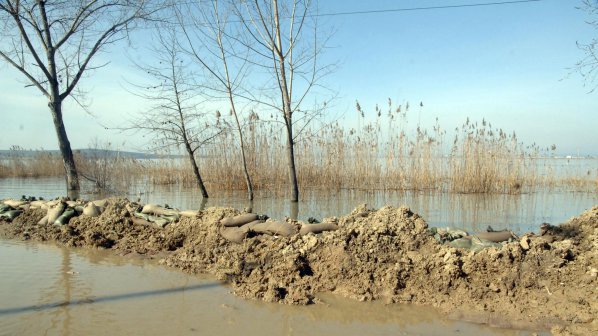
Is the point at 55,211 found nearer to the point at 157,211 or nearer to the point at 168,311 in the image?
the point at 157,211

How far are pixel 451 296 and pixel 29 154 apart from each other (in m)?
25.5

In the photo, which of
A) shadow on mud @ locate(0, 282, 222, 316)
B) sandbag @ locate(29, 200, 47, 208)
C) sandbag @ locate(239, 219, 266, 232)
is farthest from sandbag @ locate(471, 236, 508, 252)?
sandbag @ locate(29, 200, 47, 208)

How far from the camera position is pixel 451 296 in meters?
3.65

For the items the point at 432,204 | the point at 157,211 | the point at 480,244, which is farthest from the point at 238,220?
the point at 432,204

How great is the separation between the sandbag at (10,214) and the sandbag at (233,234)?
4.34m

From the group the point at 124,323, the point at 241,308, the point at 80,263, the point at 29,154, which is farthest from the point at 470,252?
the point at 29,154

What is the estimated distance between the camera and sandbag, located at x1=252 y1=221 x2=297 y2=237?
484 centimetres

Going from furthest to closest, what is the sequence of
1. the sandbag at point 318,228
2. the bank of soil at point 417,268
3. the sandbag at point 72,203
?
the sandbag at point 72,203, the sandbag at point 318,228, the bank of soil at point 417,268

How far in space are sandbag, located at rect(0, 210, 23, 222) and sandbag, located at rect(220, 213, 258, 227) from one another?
4.30m

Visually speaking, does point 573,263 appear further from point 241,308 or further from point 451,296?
point 241,308

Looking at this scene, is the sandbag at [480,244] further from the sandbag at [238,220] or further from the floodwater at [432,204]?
the floodwater at [432,204]

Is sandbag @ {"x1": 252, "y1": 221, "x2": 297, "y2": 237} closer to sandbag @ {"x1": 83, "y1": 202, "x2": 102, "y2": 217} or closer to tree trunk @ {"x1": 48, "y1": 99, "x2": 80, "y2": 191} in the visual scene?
sandbag @ {"x1": 83, "y1": 202, "x2": 102, "y2": 217}

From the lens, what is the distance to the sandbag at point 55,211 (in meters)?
6.69

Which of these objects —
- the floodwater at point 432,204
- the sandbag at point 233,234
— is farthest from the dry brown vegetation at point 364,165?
the sandbag at point 233,234
